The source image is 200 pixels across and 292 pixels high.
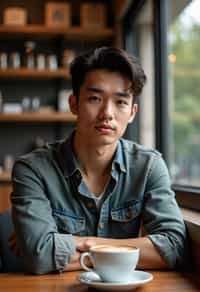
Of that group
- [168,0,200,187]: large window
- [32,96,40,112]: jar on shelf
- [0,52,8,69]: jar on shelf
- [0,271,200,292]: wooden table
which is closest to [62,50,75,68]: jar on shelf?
[32,96,40,112]: jar on shelf

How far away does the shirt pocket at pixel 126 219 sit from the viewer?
5.51 ft

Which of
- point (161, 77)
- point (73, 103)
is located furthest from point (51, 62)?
point (73, 103)

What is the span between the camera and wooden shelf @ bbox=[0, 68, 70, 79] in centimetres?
464

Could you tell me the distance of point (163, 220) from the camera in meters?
1.62

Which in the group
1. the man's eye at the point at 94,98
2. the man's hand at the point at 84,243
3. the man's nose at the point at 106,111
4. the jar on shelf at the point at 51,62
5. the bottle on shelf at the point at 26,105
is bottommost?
the man's hand at the point at 84,243

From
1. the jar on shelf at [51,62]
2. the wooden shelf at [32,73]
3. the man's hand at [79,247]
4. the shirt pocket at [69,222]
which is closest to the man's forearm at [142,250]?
the man's hand at [79,247]

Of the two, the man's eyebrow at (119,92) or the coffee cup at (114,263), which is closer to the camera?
the coffee cup at (114,263)

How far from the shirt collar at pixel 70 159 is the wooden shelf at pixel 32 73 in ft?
9.72

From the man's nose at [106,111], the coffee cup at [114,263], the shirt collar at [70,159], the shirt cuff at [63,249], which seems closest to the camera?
the coffee cup at [114,263]

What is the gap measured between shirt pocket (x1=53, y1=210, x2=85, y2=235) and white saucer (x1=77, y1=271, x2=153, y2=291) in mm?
362

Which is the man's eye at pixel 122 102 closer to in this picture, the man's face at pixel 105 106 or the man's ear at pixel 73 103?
the man's face at pixel 105 106

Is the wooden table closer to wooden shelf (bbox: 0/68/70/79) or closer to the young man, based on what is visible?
the young man

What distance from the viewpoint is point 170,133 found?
10.5ft

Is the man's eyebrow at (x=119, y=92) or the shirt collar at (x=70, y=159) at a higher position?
the man's eyebrow at (x=119, y=92)
